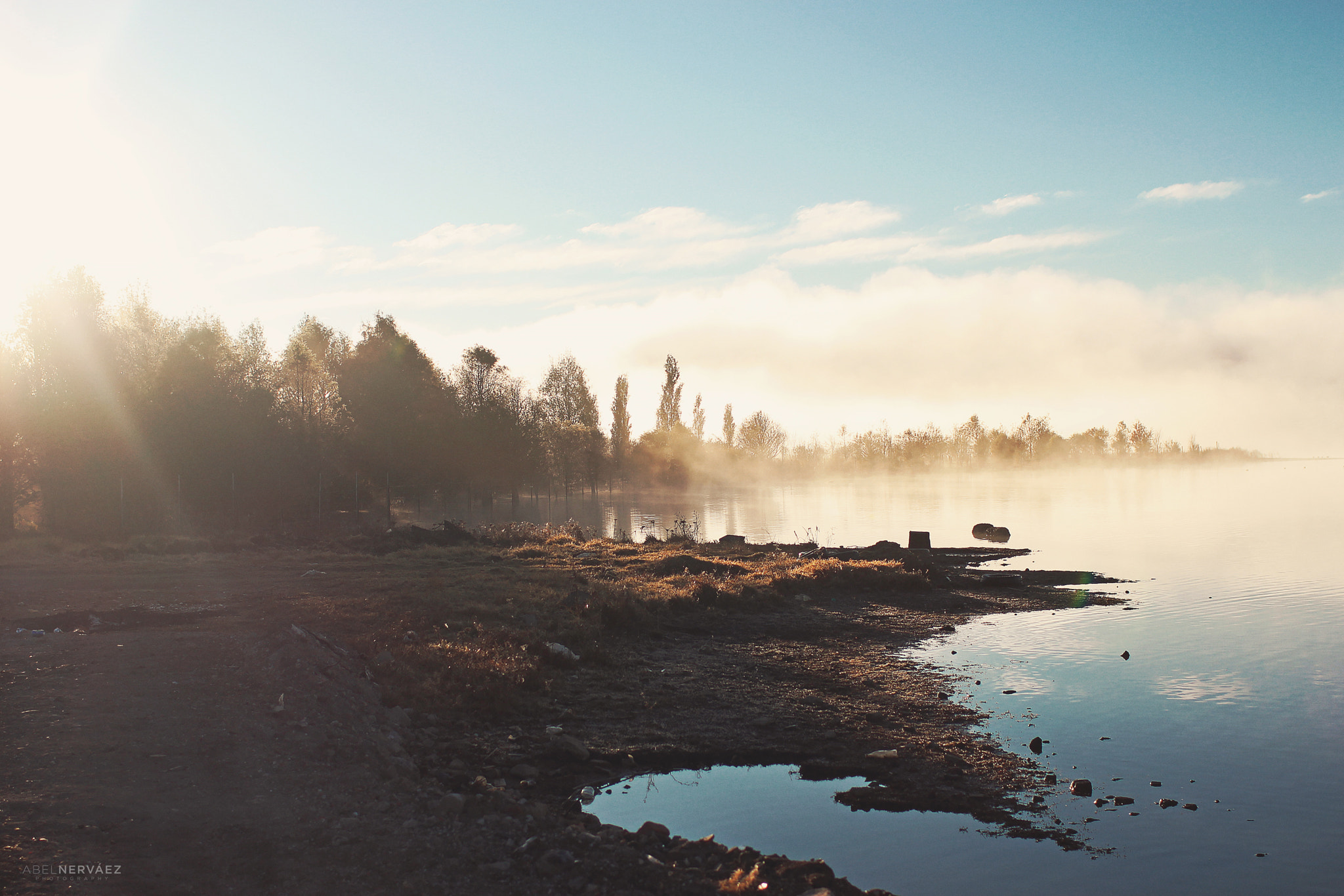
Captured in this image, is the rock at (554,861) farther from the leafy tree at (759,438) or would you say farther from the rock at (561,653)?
the leafy tree at (759,438)

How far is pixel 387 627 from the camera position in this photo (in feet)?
50.9

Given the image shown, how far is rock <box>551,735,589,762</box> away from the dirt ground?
0.16ft

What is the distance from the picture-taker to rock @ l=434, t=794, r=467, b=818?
845cm

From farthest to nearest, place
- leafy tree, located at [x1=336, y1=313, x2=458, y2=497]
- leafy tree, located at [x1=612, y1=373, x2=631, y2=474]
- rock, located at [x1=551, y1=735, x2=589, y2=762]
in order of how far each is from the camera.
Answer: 1. leafy tree, located at [x1=612, y1=373, x2=631, y2=474]
2. leafy tree, located at [x1=336, y1=313, x2=458, y2=497]
3. rock, located at [x1=551, y1=735, x2=589, y2=762]

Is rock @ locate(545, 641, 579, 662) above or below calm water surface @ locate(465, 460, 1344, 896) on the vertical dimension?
above

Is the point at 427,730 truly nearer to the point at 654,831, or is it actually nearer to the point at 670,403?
the point at 654,831

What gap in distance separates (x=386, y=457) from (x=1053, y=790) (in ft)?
219

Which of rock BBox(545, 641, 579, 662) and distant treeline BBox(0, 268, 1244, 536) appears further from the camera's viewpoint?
distant treeline BBox(0, 268, 1244, 536)

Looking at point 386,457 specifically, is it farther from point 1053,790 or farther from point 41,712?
point 1053,790

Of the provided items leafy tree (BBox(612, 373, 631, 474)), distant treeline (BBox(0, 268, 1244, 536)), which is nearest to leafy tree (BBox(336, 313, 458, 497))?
distant treeline (BBox(0, 268, 1244, 536))

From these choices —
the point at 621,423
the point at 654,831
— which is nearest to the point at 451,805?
the point at 654,831

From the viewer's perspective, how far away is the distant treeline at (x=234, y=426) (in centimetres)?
4312

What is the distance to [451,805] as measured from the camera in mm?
8570

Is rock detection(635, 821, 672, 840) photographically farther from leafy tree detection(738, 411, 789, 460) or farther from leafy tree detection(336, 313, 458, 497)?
leafy tree detection(738, 411, 789, 460)
